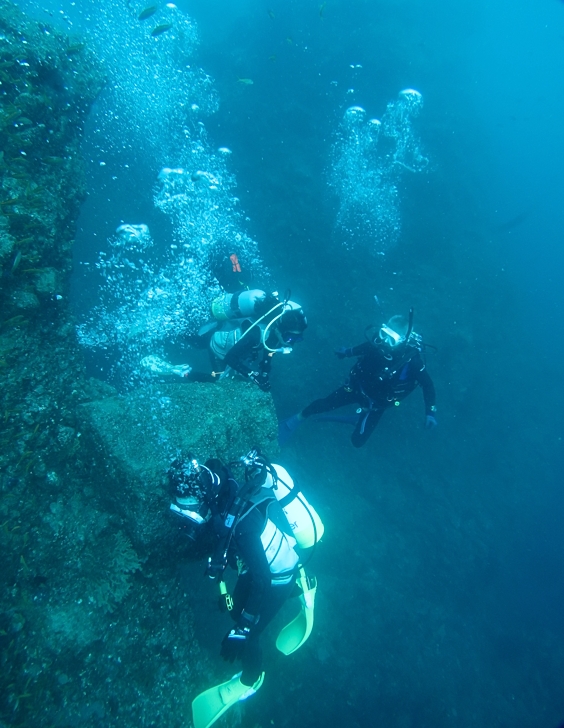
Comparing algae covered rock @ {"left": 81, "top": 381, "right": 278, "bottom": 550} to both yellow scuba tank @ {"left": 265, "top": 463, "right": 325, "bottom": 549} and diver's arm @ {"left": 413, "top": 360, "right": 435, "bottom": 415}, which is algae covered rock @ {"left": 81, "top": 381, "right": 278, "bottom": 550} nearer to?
yellow scuba tank @ {"left": 265, "top": 463, "right": 325, "bottom": 549}

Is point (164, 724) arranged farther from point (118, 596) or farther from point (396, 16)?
point (396, 16)

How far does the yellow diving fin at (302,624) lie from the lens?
3.85 metres

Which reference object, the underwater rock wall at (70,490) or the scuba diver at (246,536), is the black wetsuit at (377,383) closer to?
the underwater rock wall at (70,490)

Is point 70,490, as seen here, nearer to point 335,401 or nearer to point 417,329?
point 335,401

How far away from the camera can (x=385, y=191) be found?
11.4 m

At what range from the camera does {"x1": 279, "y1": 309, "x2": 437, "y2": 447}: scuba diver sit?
5281 mm

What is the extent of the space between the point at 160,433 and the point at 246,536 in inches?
59.0

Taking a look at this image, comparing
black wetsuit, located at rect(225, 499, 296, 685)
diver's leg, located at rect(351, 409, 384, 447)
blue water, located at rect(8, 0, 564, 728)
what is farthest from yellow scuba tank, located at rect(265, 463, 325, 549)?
diver's leg, located at rect(351, 409, 384, 447)

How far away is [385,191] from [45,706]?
13.0 metres

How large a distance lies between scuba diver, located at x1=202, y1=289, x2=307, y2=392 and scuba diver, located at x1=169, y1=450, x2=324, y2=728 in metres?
1.50

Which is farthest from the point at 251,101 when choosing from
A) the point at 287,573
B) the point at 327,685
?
the point at 327,685

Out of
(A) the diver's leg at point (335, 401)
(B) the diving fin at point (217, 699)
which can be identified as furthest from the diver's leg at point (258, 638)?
(A) the diver's leg at point (335, 401)

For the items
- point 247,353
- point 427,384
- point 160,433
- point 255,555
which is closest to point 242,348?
point 247,353

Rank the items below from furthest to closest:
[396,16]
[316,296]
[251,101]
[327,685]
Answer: [396,16]
[251,101]
[316,296]
[327,685]
